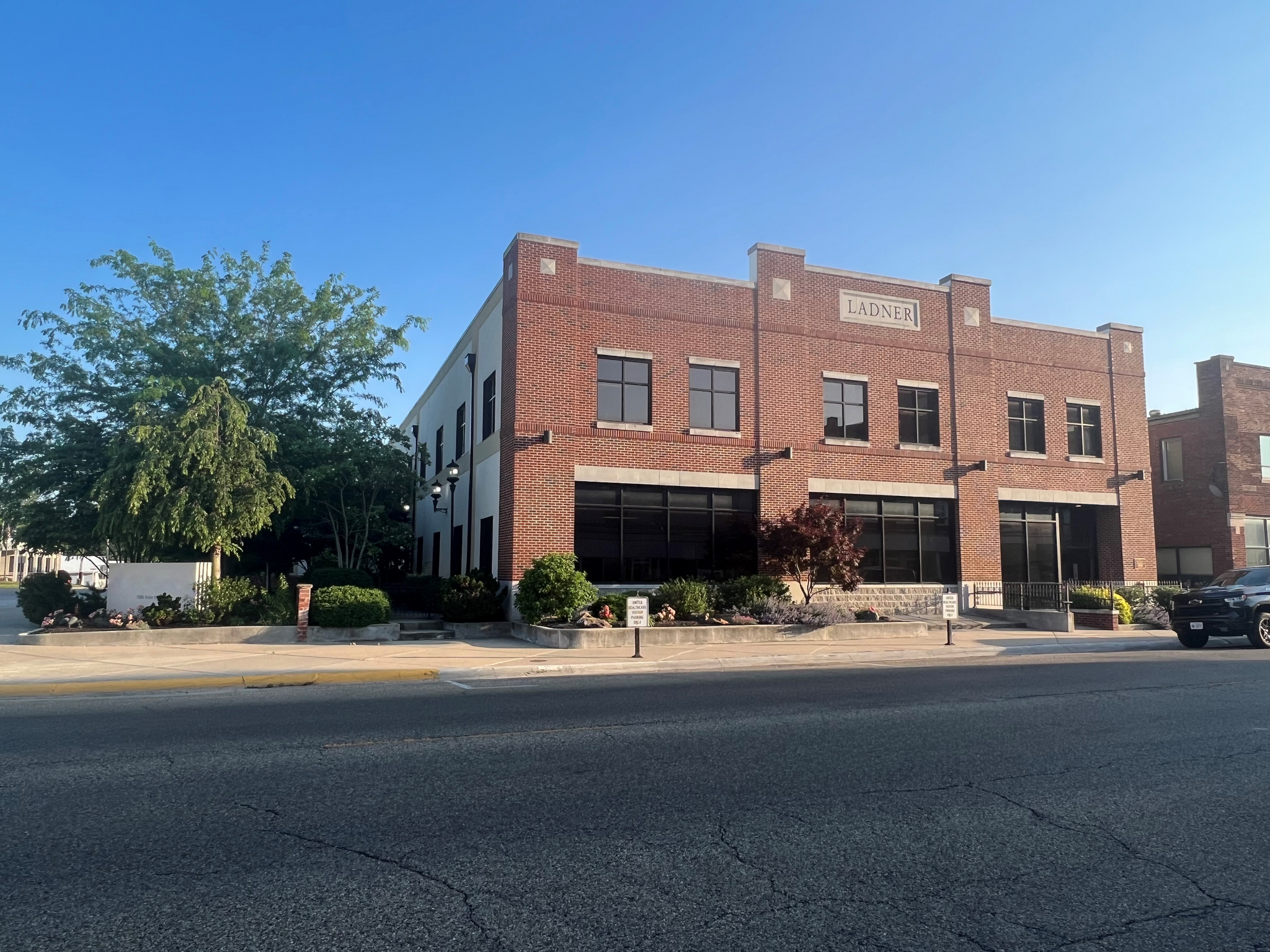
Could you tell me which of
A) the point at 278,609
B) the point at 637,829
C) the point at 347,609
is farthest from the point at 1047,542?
the point at 637,829

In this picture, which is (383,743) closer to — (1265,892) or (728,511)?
(1265,892)

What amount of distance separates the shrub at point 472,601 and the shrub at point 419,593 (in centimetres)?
29

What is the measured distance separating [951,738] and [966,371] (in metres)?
20.1

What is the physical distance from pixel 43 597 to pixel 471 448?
36.6 feet

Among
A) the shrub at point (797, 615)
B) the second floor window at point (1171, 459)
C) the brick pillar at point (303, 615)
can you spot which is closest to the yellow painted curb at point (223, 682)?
the brick pillar at point (303, 615)

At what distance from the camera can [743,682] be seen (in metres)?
12.9

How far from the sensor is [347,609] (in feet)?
61.3

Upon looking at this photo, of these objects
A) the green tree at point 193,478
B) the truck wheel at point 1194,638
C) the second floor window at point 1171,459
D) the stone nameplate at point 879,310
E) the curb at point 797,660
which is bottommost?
the curb at point 797,660

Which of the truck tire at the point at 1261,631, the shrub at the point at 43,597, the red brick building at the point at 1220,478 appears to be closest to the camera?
the truck tire at the point at 1261,631

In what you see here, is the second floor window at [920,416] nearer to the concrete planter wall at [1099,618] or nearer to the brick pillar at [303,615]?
the concrete planter wall at [1099,618]

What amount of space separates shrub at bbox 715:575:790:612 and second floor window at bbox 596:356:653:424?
188 inches

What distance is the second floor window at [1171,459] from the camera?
33656 millimetres

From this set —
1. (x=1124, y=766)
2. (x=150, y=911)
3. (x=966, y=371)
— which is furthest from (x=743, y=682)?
(x=966, y=371)

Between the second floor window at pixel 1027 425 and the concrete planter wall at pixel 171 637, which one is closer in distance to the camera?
the concrete planter wall at pixel 171 637
